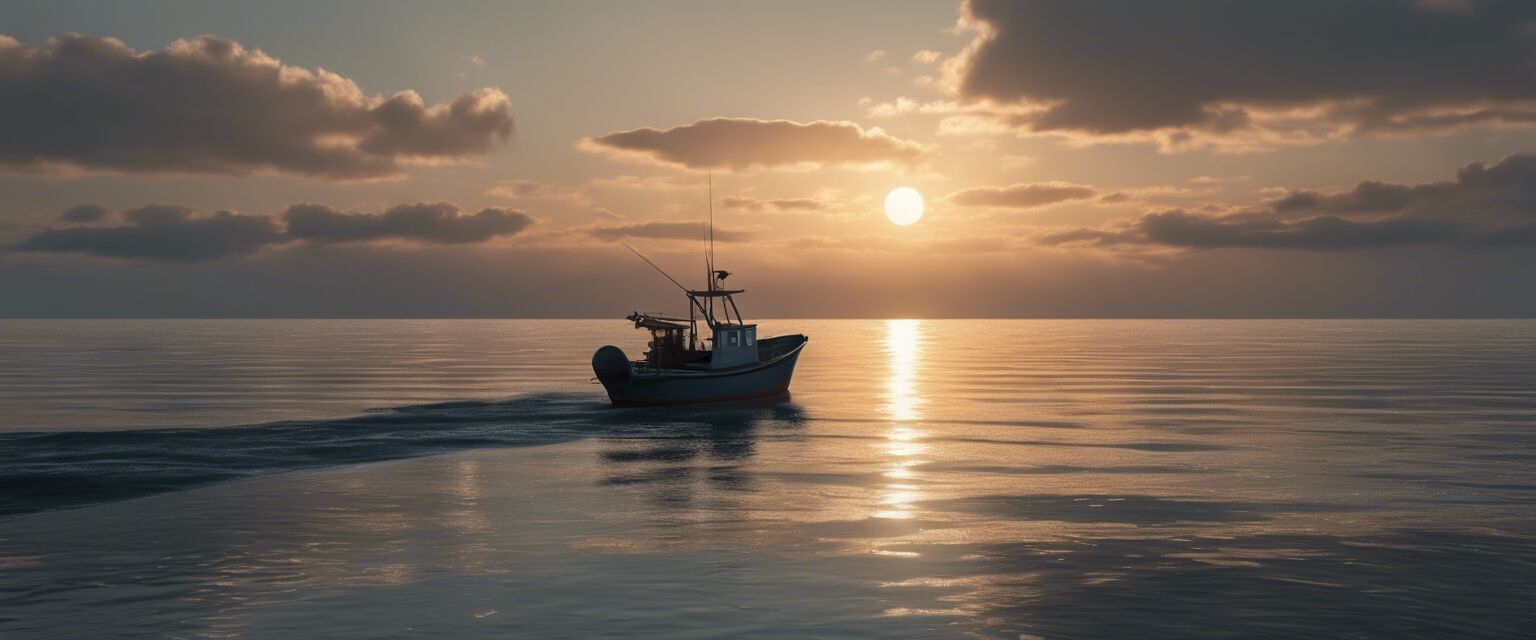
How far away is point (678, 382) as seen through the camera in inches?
2282

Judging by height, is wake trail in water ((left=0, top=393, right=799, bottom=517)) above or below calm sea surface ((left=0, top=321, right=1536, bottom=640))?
above

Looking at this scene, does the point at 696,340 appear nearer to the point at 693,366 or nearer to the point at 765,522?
the point at 693,366

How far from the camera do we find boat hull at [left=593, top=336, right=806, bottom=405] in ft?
186

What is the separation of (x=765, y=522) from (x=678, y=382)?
3352 cm

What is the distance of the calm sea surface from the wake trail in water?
9.5 inches

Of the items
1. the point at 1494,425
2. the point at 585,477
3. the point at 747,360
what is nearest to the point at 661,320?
the point at 747,360

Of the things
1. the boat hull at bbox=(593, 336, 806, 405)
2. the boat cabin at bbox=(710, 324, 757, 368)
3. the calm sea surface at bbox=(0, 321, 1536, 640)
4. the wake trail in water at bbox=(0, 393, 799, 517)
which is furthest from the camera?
the boat cabin at bbox=(710, 324, 757, 368)

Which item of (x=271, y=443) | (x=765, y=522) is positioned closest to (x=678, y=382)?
(x=271, y=443)

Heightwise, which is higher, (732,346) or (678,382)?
(732,346)

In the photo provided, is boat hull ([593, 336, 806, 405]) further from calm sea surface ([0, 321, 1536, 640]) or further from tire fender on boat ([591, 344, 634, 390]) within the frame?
calm sea surface ([0, 321, 1536, 640])

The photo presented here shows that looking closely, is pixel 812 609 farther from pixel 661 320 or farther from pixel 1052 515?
pixel 661 320

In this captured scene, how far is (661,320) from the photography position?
61.0 m

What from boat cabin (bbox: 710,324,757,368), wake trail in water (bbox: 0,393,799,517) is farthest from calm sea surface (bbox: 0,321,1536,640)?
boat cabin (bbox: 710,324,757,368)

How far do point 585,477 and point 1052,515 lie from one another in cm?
1407
